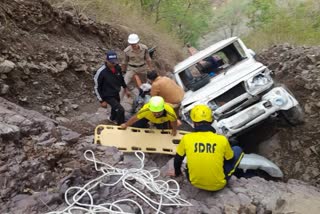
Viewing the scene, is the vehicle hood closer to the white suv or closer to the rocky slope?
the white suv

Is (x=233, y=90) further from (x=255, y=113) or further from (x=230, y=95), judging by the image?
(x=255, y=113)

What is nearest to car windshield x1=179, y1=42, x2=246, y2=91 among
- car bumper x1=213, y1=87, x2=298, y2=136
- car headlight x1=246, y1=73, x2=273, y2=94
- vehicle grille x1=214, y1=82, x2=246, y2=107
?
vehicle grille x1=214, y1=82, x2=246, y2=107

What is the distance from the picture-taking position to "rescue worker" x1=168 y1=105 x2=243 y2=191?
4.72m

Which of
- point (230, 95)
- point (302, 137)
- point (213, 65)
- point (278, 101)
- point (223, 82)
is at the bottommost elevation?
point (302, 137)

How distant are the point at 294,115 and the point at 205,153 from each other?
3.49m

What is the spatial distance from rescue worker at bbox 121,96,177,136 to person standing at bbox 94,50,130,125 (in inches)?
21.3

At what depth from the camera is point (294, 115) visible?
25.1 feet

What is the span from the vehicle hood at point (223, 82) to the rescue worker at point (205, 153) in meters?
2.63

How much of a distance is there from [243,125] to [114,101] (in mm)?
2177

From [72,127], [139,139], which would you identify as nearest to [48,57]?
[72,127]

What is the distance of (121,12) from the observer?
14930 millimetres

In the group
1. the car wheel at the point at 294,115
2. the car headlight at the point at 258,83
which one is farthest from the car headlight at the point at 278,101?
the car wheel at the point at 294,115

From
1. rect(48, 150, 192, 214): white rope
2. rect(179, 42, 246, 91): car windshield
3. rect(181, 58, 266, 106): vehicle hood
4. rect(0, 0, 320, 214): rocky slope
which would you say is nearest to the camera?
rect(48, 150, 192, 214): white rope

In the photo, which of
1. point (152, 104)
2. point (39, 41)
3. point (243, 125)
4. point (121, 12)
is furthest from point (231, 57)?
point (121, 12)
